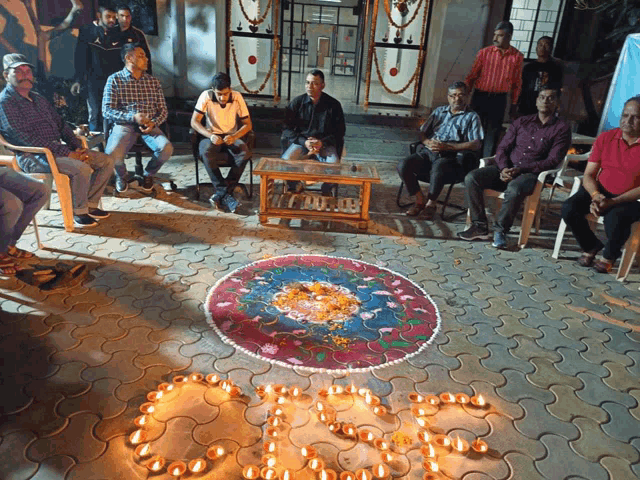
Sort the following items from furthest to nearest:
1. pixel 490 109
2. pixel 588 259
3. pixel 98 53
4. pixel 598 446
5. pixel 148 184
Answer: pixel 490 109 → pixel 98 53 → pixel 148 184 → pixel 588 259 → pixel 598 446

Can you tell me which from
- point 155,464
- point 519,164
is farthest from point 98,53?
point 155,464


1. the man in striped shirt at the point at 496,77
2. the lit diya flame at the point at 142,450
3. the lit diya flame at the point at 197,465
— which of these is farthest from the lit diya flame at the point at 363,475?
the man in striped shirt at the point at 496,77

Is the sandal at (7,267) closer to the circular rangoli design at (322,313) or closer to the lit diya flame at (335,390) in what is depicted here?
the circular rangoli design at (322,313)

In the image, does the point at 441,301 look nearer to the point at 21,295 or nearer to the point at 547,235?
the point at 547,235

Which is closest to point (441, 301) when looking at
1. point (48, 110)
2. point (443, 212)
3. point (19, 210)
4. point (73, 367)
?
point (443, 212)

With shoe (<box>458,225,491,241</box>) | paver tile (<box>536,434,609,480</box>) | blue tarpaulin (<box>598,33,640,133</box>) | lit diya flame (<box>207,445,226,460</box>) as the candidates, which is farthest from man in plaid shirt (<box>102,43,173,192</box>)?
blue tarpaulin (<box>598,33,640,133</box>)

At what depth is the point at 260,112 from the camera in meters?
7.24

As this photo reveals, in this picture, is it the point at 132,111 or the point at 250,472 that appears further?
the point at 132,111

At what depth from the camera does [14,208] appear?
3.09 meters

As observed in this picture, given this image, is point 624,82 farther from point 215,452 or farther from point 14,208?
point 14,208

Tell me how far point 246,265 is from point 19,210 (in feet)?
5.10

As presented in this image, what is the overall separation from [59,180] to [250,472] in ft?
10.00

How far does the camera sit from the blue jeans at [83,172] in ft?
12.2

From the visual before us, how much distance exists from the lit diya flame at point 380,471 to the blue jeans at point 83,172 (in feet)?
10.8
